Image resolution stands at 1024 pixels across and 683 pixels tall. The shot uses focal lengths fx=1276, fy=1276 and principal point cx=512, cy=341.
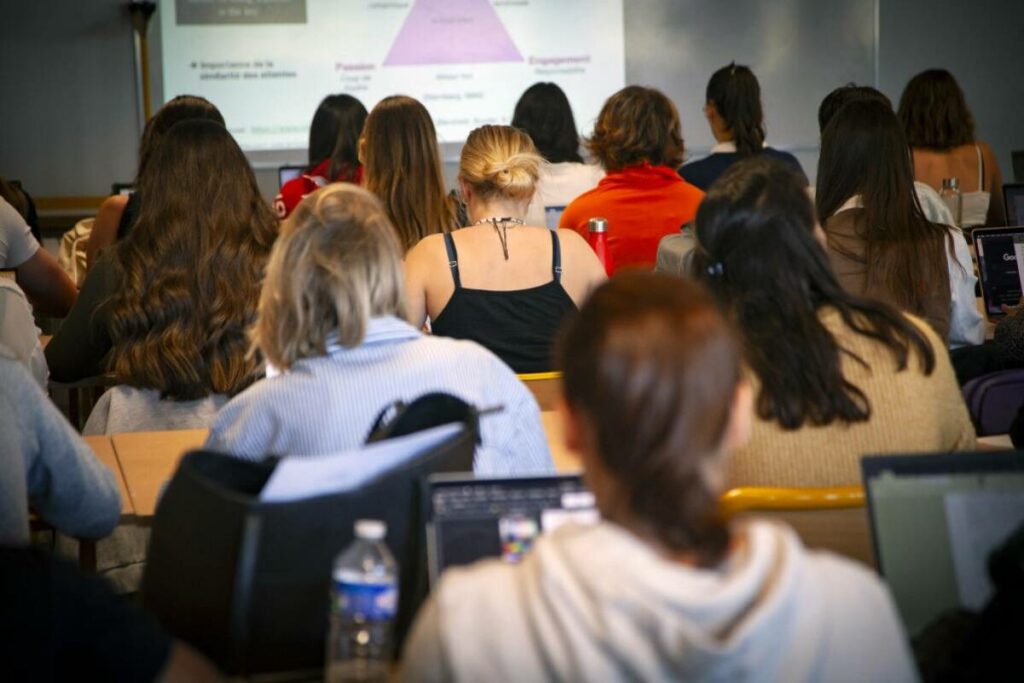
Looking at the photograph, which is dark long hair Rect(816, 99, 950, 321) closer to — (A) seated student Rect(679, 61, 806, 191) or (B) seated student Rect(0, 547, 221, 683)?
(A) seated student Rect(679, 61, 806, 191)

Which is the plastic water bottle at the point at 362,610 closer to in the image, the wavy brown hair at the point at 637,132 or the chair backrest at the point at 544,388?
the chair backrest at the point at 544,388

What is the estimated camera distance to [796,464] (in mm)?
2025

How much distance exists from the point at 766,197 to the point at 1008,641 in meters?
1.00

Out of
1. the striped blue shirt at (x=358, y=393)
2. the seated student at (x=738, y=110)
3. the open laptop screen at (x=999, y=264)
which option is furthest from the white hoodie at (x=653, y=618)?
the seated student at (x=738, y=110)

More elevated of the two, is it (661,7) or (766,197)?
(661,7)

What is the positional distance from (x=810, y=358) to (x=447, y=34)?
19.7ft

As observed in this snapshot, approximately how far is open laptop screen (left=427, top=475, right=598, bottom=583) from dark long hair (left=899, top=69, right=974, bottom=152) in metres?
4.28

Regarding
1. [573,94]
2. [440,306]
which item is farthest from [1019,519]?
[573,94]

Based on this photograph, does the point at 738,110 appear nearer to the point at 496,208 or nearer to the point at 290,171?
the point at 290,171

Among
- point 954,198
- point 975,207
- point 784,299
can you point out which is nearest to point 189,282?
point 784,299

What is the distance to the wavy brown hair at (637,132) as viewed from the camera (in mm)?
4531

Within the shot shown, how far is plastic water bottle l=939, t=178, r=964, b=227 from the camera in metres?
5.26

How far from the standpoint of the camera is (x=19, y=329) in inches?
125

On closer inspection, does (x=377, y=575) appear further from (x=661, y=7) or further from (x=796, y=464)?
(x=661, y=7)
